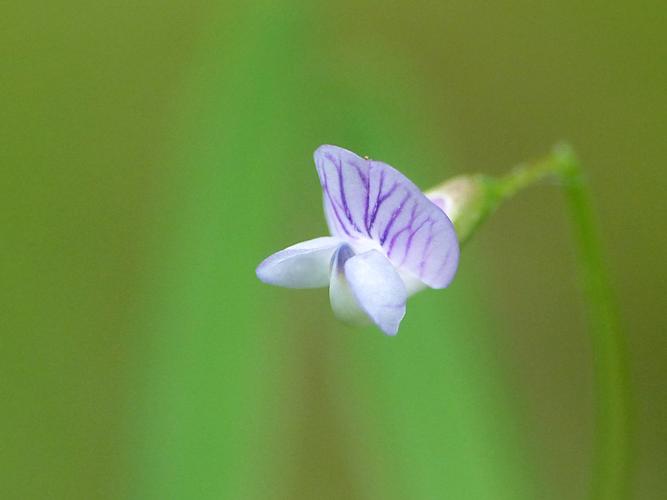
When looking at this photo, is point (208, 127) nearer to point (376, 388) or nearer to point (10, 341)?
point (376, 388)

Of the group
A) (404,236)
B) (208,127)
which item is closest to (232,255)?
(208,127)

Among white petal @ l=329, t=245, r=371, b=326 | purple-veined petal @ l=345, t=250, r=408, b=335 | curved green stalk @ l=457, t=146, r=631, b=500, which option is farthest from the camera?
curved green stalk @ l=457, t=146, r=631, b=500

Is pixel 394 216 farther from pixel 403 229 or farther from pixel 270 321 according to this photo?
pixel 270 321

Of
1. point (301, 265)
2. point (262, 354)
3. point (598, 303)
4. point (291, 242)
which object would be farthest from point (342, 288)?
point (291, 242)

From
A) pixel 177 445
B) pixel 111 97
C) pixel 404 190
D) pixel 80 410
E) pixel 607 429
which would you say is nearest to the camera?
pixel 404 190

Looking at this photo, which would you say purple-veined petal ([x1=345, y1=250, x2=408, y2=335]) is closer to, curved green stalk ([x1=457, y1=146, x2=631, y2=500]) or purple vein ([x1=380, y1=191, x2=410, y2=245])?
purple vein ([x1=380, y1=191, x2=410, y2=245])

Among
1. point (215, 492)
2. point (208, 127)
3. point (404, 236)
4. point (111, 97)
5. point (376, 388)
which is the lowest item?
point (215, 492)

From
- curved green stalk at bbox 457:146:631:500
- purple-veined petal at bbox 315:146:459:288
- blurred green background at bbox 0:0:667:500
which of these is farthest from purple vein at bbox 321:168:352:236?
blurred green background at bbox 0:0:667:500
